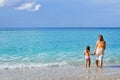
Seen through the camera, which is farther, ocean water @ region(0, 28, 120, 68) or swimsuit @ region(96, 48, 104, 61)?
ocean water @ region(0, 28, 120, 68)

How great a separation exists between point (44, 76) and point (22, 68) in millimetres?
3079

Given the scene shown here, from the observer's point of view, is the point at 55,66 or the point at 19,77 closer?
the point at 19,77

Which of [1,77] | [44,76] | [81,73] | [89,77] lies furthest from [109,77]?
[1,77]

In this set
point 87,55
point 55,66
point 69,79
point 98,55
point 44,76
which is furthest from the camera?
point 55,66

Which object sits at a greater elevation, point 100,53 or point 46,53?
point 100,53

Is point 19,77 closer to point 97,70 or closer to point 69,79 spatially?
point 69,79

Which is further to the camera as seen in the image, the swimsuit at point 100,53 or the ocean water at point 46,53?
the ocean water at point 46,53

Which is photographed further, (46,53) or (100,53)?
(46,53)

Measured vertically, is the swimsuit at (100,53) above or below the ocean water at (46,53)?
above

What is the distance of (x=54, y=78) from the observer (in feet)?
35.0

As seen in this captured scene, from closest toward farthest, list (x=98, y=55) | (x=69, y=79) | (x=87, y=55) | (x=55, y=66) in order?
1. (x=69, y=79)
2. (x=98, y=55)
3. (x=87, y=55)
4. (x=55, y=66)

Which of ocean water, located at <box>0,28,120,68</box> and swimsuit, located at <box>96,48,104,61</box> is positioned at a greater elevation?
swimsuit, located at <box>96,48,104,61</box>

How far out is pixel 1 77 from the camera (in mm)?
11078

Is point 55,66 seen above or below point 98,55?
below
